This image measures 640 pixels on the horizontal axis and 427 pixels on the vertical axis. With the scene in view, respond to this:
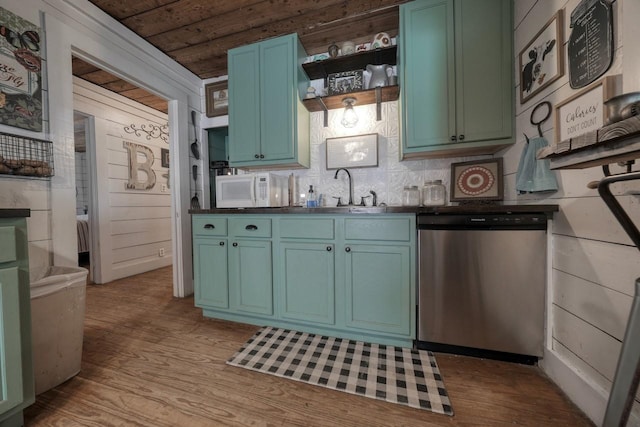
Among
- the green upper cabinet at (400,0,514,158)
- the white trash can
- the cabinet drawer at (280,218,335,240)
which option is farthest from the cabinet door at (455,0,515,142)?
the white trash can

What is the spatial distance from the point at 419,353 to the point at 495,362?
1.41 ft

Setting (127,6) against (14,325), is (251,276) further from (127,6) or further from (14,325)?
(127,6)

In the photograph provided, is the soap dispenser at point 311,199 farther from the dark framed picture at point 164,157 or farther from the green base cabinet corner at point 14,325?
the dark framed picture at point 164,157

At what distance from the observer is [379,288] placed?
1.57 m

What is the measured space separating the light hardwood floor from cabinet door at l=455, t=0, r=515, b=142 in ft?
4.93

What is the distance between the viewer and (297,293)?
1733 millimetres

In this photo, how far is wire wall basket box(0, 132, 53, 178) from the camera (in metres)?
1.39

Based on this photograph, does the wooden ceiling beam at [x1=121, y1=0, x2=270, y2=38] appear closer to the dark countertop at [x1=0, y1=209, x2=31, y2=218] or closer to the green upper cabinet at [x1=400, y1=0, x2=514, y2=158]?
the green upper cabinet at [x1=400, y1=0, x2=514, y2=158]

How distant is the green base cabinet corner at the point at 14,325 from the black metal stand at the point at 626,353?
1.98 metres

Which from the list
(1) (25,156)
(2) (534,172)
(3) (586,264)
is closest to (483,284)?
(3) (586,264)

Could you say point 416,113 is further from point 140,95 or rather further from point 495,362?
point 140,95

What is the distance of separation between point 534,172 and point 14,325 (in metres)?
2.60

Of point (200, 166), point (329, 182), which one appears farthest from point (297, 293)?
point (200, 166)

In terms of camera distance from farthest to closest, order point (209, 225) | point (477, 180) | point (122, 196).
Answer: point (122, 196), point (209, 225), point (477, 180)
